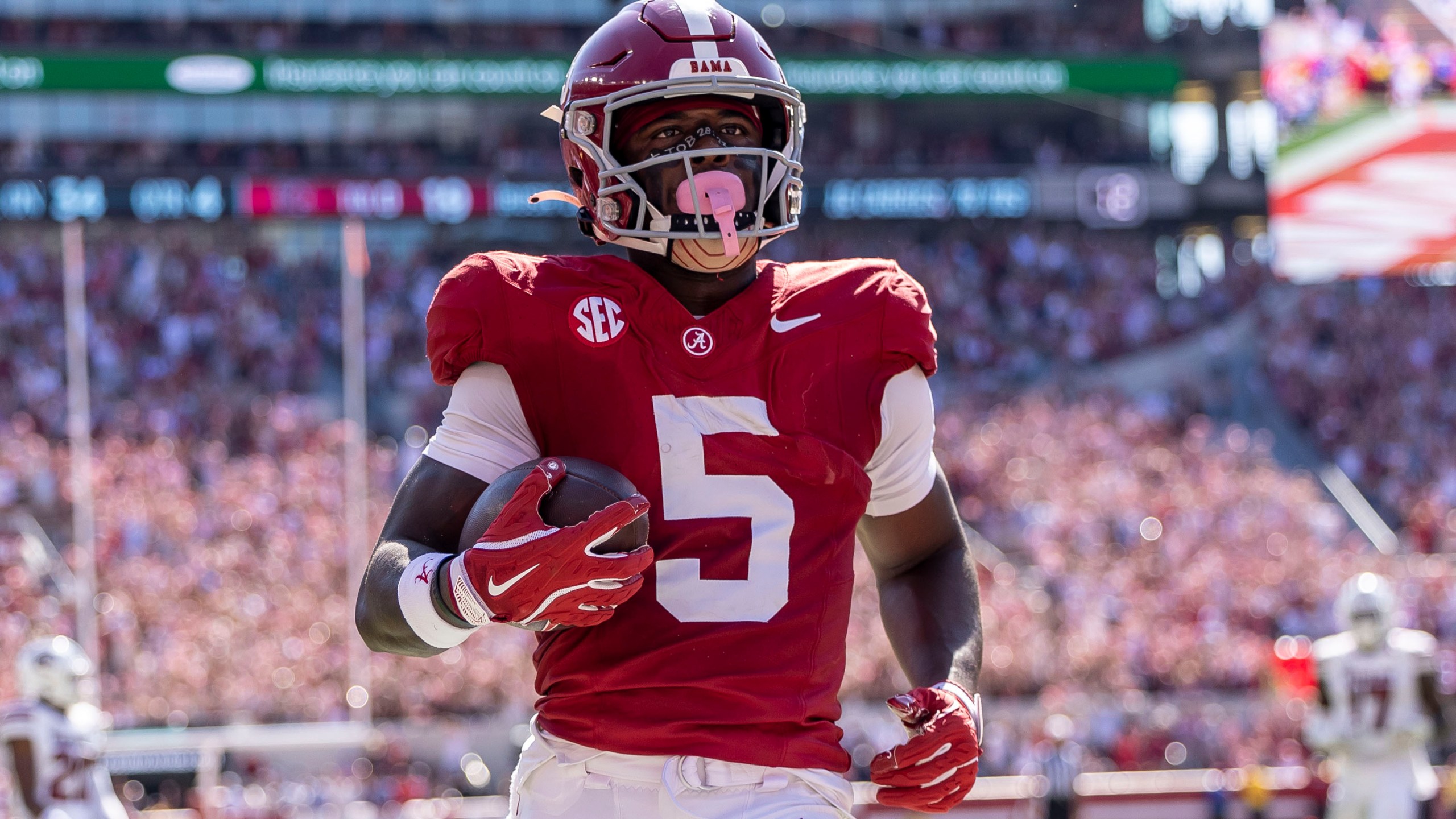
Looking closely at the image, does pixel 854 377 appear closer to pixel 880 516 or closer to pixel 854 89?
pixel 880 516

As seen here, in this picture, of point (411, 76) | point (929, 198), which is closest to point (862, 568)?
point (929, 198)

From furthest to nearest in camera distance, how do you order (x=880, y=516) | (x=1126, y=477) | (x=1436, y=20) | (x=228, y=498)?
(x=1436, y=20) < (x=1126, y=477) < (x=228, y=498) < (x=880, y=516)

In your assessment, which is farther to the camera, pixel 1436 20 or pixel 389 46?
pixel 1436 20

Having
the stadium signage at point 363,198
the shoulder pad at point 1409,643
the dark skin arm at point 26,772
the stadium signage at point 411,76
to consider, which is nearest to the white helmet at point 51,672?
the dark skin arm at point 26,772

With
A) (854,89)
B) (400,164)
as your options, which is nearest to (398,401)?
(400,164)

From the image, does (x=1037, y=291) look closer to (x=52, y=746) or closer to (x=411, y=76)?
(x=411, y=76)

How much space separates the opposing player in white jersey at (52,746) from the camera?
21.7 feet

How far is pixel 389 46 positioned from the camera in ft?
79.8

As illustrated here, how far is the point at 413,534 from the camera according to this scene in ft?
7.86

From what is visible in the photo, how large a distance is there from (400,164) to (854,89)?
21.9 feet

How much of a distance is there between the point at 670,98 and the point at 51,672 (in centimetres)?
521

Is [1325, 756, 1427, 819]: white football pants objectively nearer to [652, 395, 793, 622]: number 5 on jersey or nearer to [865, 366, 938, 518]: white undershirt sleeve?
[865, 366, 938, 518]: white undershirt sleeve

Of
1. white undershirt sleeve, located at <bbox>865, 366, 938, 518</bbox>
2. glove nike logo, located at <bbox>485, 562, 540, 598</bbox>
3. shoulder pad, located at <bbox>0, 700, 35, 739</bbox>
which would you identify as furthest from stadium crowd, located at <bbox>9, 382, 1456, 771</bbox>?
glove nike logo, located at <bbox>485, 562, 540, 598</bbox>

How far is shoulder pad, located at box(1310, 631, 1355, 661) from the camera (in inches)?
320
